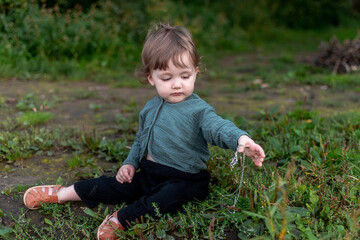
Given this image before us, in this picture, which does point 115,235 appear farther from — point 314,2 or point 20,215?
point 314,2

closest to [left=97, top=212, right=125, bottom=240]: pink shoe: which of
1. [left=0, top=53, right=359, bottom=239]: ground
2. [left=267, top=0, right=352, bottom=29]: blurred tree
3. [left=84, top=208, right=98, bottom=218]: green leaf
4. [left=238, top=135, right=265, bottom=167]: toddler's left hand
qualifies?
[left=84, top=208, right=98, bottom=218]: green leaf

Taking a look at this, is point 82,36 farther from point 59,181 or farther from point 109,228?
point 109,228

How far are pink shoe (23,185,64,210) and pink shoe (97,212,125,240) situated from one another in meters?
0.45

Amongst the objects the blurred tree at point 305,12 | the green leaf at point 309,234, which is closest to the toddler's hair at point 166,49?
the green leaf at point 309,234

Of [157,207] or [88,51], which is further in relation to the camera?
[88,51]

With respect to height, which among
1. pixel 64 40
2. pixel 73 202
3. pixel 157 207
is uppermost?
pixel 64 40

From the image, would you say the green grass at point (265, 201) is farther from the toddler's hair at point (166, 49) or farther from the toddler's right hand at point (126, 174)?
the toddler's hair at point (166, 49)

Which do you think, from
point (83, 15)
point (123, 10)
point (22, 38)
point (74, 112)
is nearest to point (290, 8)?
point (123, 10)

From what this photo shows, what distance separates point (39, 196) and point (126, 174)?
1.81 feet

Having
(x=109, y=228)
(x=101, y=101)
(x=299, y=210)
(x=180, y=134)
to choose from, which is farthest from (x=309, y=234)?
(x=101, y=101)

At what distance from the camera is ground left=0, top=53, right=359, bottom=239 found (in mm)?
2832

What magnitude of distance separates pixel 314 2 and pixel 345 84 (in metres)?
11.9

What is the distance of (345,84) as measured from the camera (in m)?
5.34

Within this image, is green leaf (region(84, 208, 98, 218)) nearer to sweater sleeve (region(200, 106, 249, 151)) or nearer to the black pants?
the black pants
